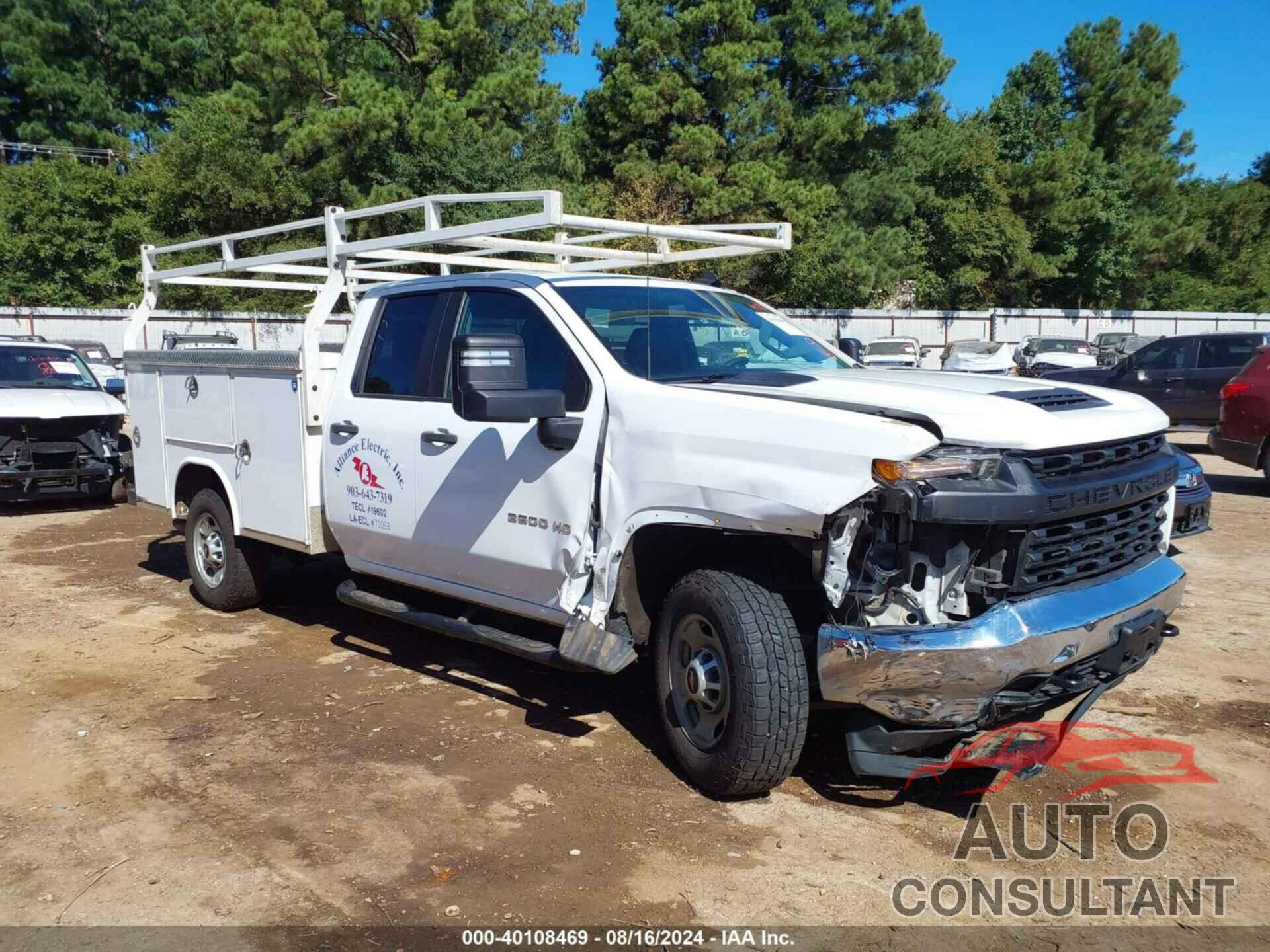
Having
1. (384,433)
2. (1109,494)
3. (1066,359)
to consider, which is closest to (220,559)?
(384,433)

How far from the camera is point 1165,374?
1568 cm

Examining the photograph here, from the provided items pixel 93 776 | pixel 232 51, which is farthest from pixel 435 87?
pixel 93 776

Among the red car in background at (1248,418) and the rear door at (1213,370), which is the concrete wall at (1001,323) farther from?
the red car in background at (1248,418)

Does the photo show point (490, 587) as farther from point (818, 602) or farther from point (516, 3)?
point (516, 3)

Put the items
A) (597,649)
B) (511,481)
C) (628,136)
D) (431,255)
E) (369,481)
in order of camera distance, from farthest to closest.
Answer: (628,136) < (431,255) < (369,481) < (511,481) < (597,649)

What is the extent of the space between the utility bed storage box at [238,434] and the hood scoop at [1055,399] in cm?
373

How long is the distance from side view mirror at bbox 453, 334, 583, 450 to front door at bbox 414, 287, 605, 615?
0.96ft

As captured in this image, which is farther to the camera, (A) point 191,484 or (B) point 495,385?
(A) point 191,484

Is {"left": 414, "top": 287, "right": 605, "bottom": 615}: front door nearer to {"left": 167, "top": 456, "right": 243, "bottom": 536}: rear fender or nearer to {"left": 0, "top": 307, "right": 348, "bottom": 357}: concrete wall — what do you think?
{"left": 167, "top": 456, "right": 243, "bottom": 536}: rear fender

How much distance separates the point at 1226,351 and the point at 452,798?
49.3ft

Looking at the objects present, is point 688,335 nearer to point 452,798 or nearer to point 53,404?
point 452,798

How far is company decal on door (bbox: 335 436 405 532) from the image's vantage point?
17.6ft

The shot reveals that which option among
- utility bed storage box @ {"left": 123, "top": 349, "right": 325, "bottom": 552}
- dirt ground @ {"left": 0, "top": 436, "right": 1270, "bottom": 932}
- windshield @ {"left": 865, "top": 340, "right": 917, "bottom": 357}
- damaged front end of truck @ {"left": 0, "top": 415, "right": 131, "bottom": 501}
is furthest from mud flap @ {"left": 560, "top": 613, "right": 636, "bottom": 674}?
windshield @ {"left": 865, "top": 340, "right": 917, "bottom": 357}

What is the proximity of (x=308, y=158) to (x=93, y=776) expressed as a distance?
2975cm
